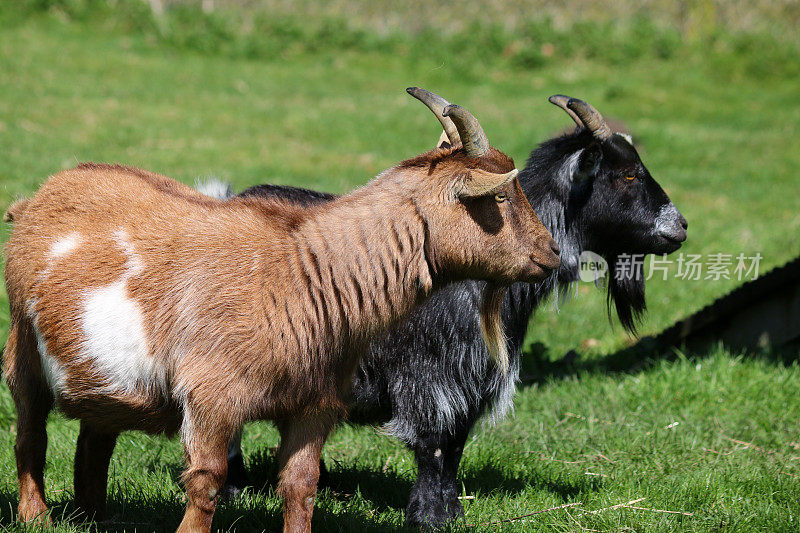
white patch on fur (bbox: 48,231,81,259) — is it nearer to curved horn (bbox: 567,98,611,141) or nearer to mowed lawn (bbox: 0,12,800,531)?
mowed lawn (bbox: 0,12,800,531)

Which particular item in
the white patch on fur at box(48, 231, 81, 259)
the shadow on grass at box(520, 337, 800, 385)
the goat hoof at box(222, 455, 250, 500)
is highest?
the white patch on fur at box(48, 231, 81, 259)

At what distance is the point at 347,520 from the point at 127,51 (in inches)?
462

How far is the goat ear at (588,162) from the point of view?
4402 mm

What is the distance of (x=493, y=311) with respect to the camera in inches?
143

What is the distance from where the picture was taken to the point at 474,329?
4137 mm

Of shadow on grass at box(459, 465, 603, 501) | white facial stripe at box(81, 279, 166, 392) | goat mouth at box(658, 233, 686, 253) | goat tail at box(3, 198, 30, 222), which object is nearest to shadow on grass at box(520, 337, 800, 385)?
shadow on grass at box(459, 465, 603, 501)

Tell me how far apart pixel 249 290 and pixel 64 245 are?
0.77 m

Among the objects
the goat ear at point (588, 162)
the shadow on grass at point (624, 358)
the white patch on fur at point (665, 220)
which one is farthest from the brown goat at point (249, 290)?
the shadow on grass at point (624, 358)

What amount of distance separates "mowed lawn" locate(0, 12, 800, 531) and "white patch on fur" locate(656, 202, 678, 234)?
48.6 inches

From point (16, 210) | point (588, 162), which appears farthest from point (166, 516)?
point (588, 162)

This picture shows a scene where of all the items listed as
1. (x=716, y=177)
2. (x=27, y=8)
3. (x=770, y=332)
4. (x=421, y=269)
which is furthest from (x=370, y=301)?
(x=27, y=8)

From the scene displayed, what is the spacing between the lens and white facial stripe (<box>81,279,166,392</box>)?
3.08m

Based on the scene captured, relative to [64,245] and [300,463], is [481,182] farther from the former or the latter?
[64,245]

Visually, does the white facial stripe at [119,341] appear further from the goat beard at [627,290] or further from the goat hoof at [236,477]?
the goat beard at [627,290]
